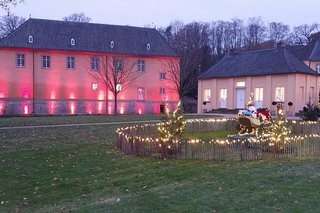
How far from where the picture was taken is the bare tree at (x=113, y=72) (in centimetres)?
4919

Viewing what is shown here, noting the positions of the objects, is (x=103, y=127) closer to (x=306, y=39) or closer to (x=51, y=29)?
(x=51, y=29)

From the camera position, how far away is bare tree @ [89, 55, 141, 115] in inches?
1937

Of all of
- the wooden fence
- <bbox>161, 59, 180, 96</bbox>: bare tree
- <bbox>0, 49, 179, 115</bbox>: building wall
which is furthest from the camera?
<bbox>161, 59, 180, 96</bbox>: bare tree

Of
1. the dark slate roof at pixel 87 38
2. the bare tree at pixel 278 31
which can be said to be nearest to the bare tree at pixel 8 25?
the dark slate roof at pixel 87 38

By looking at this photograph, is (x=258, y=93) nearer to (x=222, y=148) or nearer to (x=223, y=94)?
(x=223, y=94)

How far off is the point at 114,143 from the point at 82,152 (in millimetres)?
2711

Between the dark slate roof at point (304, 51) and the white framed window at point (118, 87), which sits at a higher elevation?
the dark slate roof at point (304, 51)

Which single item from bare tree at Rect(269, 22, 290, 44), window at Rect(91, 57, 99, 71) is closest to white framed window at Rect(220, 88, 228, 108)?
window at Rect(91, 57, 99, 71)

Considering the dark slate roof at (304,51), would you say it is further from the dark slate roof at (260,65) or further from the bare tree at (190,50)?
the bare tree at (190,50)

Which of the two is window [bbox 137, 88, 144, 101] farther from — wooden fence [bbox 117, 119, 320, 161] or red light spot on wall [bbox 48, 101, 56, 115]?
wooden fence [bbox 117, 119, 320, 161]

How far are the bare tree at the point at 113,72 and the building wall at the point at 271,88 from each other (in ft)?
32.0

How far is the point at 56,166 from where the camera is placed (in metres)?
13.7

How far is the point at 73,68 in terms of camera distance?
48.9m

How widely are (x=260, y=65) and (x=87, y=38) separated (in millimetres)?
20033
